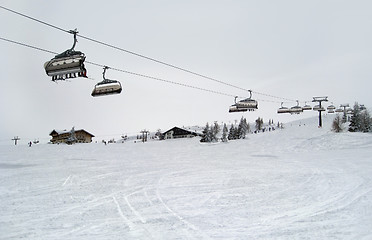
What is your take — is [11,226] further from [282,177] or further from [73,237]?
[282,177]

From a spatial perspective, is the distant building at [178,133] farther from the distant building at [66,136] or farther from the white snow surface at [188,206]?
the white snow surface at [188,206]

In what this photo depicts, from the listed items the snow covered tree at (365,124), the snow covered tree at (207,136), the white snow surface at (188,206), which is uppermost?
the snow covered tree at (365,124)

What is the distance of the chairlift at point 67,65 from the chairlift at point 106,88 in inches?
91.1

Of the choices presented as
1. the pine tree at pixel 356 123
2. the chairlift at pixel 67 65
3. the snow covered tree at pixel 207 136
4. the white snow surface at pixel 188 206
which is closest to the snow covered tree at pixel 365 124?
the pine tree at pixel 356 123

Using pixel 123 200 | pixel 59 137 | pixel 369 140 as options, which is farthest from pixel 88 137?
pixel 123 200

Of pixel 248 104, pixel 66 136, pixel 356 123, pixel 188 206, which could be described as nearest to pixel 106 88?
pixel 188 206

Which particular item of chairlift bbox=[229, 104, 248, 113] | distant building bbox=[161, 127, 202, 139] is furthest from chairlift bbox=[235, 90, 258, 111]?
distant building bbox=[161, 127, 202, 139]

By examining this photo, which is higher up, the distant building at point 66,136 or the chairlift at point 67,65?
the chairlift at point 67,65

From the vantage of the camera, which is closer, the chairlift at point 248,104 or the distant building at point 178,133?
the chairlift at point 248,104

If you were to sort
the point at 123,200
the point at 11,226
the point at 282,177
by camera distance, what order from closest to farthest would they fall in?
1. the point at 11,226
2. the point at 123,200
3. the point at 282,177

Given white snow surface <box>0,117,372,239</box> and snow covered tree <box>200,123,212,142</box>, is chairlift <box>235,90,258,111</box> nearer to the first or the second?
white snow surface <box>0,117,372,239</box>

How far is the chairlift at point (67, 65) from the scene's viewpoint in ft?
32.2

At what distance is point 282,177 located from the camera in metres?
12.8

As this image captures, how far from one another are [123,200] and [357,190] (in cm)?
877
